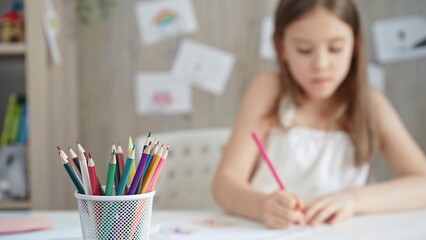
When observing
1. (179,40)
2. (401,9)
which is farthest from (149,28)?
(401,9)

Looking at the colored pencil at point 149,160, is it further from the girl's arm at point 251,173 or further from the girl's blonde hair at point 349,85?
the girl's blonde hair at point 349,85

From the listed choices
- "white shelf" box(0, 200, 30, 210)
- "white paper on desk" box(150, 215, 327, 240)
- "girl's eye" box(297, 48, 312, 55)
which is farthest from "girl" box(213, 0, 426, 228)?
"white shelf" box(0, 200, 30, 210)

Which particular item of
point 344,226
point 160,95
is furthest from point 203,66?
point 344,226

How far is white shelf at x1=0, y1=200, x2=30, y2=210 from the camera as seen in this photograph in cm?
152

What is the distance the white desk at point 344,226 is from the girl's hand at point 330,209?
17 millimetres

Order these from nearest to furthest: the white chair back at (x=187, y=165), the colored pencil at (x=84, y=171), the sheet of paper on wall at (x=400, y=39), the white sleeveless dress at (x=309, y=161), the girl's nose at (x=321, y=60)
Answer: the colored pencil at (x=84, y=171) → the girl's nose at (x=321, y=60) → the white sleeveless dress at (x=309, y=161) → the white chair back at (x=187, y=165) → the sheet of paper on wall at (x=400, y=39)

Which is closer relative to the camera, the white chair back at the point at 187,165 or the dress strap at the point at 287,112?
the dress strap at the point at 287,112

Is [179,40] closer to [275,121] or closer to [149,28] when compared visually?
[149,28]

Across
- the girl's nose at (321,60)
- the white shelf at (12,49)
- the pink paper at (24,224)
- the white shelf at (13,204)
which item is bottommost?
the white shelf at (13,204)

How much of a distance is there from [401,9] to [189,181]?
1.05 m

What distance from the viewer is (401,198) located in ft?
3.30

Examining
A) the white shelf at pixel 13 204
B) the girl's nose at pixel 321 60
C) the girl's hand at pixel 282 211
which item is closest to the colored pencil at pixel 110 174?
Answer: the girl's hand at pixel 282 211

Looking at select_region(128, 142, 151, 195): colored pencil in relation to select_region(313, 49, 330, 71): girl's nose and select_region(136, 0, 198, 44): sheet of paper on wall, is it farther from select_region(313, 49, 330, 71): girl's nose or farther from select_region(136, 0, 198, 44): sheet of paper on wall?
select_region(136, 0, 198, 44): sheet of paper on wall

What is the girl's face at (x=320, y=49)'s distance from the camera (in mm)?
1116
